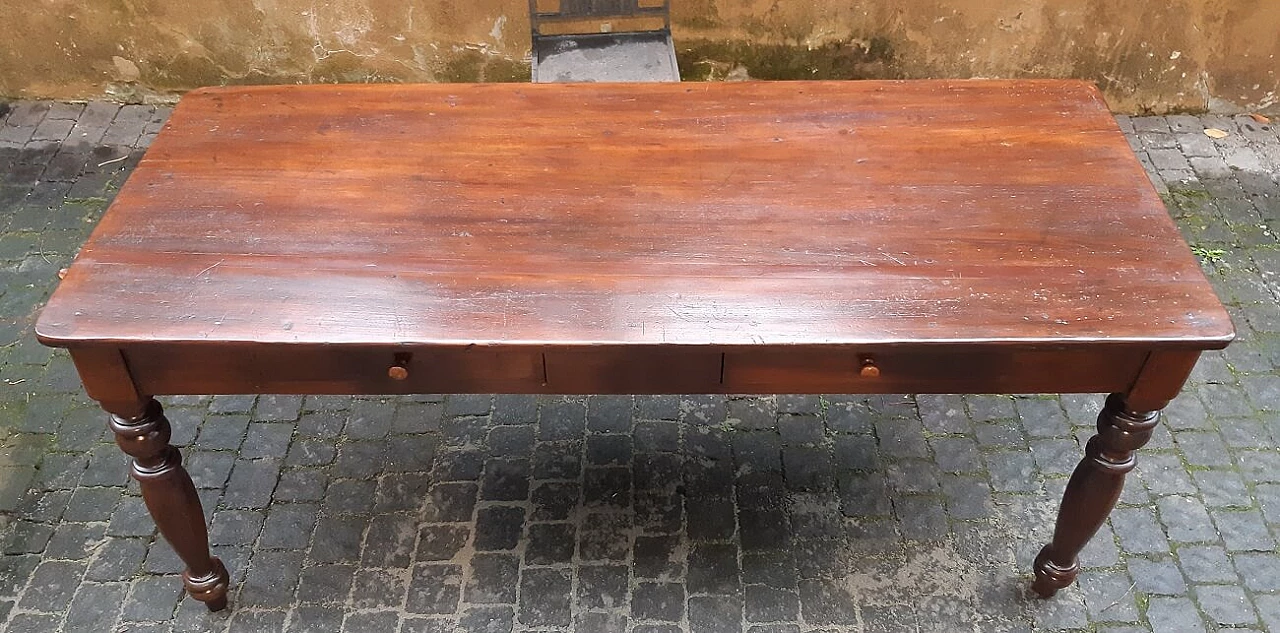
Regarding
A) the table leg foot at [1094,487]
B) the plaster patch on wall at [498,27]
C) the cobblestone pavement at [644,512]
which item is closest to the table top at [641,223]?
the table leg foot at [1094,487]

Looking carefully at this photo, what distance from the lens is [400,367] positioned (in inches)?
78.9

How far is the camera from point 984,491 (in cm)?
294

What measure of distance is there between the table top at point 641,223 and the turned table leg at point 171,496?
327 millimetres

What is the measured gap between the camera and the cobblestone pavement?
2.63m

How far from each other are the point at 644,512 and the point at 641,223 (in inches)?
42.3

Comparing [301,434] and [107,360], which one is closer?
[107,360]

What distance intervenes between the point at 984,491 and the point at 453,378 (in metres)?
1.79

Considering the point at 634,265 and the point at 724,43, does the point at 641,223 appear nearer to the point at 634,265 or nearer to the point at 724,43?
the point at 634,265

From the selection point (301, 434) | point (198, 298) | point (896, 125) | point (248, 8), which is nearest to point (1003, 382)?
point (896, 125)

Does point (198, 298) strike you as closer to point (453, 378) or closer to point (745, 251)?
point (453, 378)

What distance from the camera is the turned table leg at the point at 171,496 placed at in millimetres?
2154

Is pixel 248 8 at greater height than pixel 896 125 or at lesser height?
lesser

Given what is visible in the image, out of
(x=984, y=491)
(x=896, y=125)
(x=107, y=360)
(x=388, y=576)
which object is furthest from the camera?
(x=984, y=491)

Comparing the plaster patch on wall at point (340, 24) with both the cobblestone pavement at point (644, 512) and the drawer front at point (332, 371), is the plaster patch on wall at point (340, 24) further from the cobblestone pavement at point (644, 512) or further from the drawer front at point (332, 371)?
the drawer front at point (332, 371)
